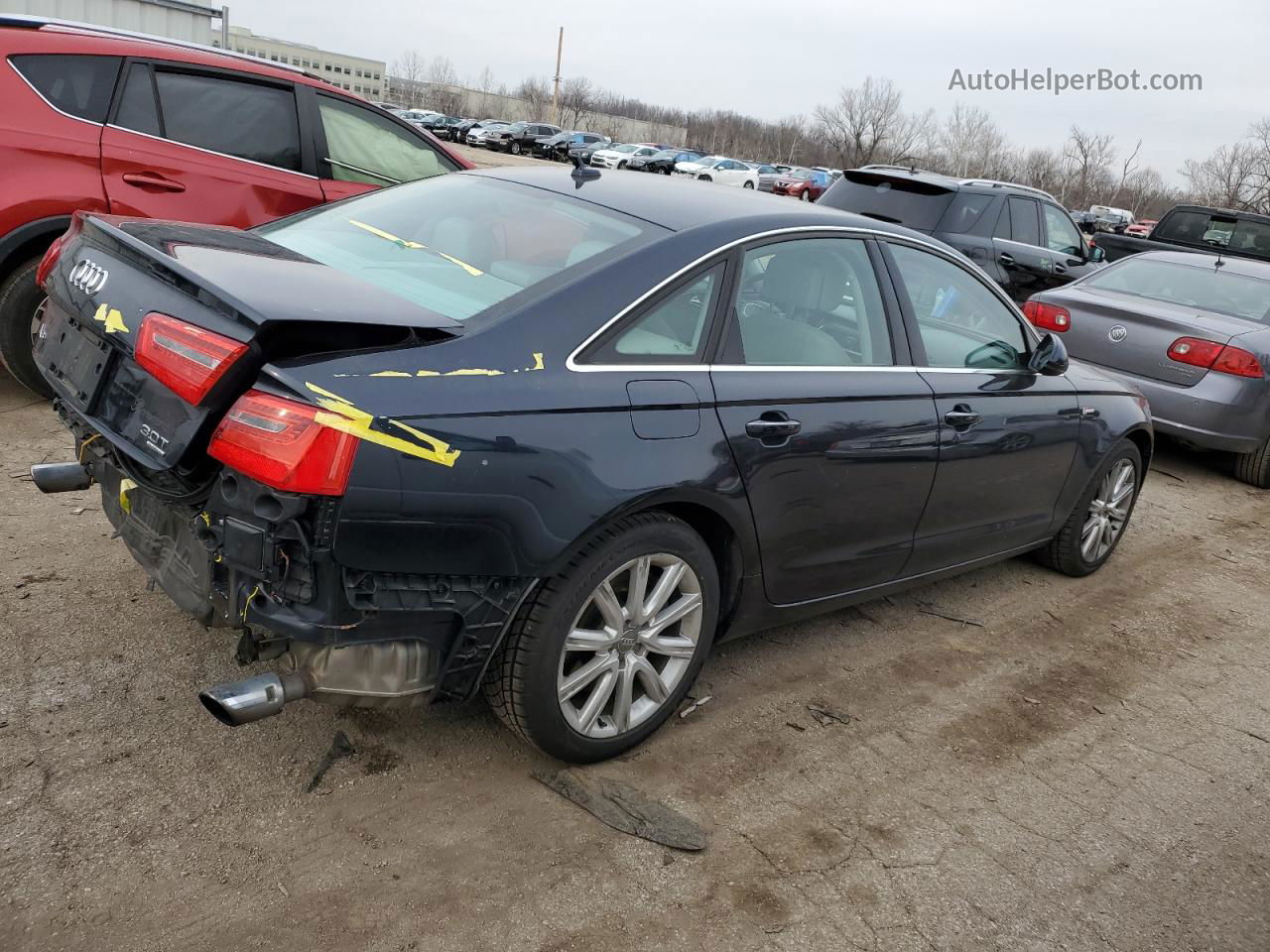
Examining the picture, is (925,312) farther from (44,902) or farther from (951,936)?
(44,902)

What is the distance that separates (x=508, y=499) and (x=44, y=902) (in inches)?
52.3

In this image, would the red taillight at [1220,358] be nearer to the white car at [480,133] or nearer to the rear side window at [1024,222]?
the rear side window at [1024,222]

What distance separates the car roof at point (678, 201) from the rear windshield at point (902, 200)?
5.77 meters

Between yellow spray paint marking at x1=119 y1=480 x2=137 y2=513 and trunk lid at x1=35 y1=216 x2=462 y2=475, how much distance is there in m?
0.21

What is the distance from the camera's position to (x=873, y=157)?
69438 mm

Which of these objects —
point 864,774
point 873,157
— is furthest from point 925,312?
point 873,157

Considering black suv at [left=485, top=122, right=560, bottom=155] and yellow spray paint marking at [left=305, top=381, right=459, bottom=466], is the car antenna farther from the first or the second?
black suv at [left=485, top=122, right=560, bottom=155]

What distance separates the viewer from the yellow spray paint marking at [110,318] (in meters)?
2.60

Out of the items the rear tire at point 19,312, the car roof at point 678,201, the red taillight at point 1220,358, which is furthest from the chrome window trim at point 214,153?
the red taillight at point 1220,358

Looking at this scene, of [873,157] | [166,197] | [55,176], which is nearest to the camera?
Answer: [55,176]

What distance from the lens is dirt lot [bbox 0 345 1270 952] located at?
7.79 feet

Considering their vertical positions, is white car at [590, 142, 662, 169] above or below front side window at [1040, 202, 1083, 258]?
above

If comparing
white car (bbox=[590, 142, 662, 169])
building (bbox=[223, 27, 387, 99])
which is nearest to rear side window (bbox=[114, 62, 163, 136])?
white car (bbox=[590, 142, 662, 169])

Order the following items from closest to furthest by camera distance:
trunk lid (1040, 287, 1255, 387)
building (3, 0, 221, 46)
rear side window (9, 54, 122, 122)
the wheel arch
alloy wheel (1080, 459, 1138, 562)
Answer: the wheel arch
rear side window (9, 54, 122, 122)
alloy wheel (1080, 459, 1138, 562)
trunk lid (1040, 287, 1255, 387)
building (3, 0, 221, 46)
